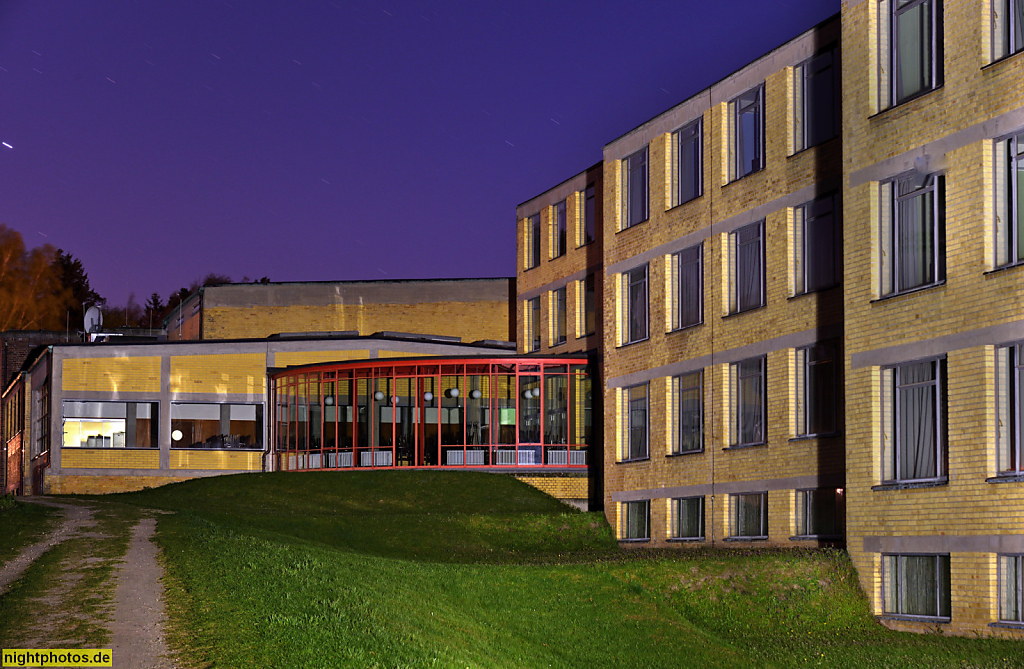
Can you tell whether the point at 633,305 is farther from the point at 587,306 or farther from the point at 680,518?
the point at 587,306

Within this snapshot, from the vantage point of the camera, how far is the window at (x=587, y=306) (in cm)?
4081

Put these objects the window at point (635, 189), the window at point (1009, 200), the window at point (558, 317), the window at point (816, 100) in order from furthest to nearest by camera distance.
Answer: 1. the window at point (558, 317)
2. the window at point (635, 189)
3. the window at point (816, 100)
4. the window at point (1009, 200)

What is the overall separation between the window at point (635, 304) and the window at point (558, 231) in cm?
921

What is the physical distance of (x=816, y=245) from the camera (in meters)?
26.4

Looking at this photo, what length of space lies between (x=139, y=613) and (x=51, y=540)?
7233mm

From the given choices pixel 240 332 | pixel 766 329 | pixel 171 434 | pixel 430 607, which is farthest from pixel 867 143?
pixel 240 332

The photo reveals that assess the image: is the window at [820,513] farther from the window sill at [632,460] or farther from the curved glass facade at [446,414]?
the curved glass facade at [446,414]

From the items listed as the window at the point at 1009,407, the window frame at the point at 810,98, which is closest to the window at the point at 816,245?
the window frame at the point at 810,98

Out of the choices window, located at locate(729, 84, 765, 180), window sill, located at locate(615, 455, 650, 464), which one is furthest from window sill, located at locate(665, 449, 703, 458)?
window, located at locate(729, 84, 765, 180)

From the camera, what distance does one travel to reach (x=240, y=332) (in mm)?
61250

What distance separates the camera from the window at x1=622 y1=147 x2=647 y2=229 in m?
33.3

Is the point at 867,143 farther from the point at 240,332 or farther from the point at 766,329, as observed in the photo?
the point at 240,332

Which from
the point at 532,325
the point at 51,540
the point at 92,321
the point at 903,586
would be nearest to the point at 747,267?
the point at 903,586

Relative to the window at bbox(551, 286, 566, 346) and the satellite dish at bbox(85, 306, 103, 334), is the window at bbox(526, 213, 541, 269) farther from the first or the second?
the satellite dish at bbox(85, 306, 103, 334)
